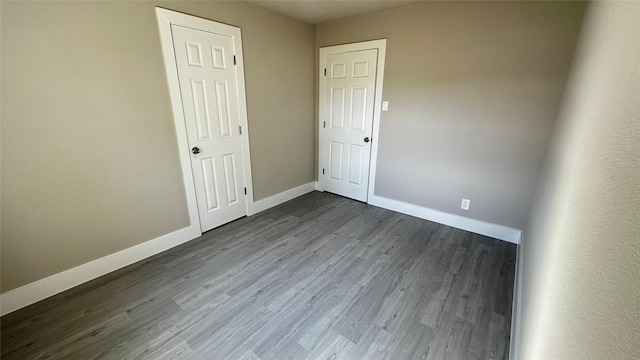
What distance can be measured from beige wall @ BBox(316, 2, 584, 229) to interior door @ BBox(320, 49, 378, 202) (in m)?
0.23

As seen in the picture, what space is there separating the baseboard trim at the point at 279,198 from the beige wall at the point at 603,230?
287 cm

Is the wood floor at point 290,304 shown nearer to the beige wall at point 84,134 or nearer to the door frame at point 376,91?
the beige wall at point 84,134

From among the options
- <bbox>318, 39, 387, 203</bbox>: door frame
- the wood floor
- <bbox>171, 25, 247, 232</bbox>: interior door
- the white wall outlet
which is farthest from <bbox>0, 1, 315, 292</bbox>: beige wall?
the white wall outlet

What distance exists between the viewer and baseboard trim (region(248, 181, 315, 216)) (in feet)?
11.1

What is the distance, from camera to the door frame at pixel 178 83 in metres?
2.21

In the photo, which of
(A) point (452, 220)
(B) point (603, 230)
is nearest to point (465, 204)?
(A) point (452, 220)

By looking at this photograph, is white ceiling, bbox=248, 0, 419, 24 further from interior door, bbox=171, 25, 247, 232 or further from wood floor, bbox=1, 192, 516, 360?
wood floor, bbox=1, 192, 516, 360

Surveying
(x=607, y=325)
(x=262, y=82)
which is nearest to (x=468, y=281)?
(x=607, y=325)

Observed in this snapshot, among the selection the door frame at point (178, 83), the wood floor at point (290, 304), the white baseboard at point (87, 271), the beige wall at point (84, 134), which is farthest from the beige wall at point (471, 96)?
the white baseboard at point (87, 271)

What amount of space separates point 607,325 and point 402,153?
2894mm

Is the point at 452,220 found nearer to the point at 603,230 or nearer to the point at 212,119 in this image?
the point at 603,230

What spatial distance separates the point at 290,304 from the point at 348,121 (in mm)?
Result: 2515

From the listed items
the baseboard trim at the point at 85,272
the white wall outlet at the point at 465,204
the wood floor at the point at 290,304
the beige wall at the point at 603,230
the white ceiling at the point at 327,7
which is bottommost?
the wood floor at the point at 290,304

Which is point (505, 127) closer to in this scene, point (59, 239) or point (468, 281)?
point (468, 281)
